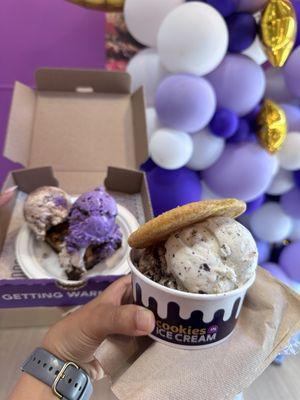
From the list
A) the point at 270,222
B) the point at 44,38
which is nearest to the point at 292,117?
the point at 270,222

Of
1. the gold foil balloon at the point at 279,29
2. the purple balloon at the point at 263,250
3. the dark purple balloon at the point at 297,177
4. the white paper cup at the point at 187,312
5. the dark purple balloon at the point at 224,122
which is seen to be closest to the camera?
the white paper cup at the point at 187,312

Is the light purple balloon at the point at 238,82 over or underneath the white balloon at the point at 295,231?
A: over

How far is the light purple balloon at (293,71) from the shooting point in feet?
2.71

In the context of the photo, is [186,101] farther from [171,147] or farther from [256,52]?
[256,52]

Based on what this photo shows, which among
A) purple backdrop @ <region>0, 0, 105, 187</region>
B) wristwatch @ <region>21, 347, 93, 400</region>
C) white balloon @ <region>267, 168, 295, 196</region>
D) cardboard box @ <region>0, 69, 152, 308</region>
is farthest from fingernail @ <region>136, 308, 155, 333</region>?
purple backdrop @ <region>0, 0, 105, 187</region>

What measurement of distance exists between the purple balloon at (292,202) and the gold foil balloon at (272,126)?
177mm

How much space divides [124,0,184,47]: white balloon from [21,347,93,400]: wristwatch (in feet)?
2.42

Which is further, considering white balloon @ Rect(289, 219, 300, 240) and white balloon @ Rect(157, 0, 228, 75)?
white balloon @ Rect(289, 219, 300, 240)

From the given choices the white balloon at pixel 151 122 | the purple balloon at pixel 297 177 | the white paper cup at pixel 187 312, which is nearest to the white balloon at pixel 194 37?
the white balloon at pixel 151 122

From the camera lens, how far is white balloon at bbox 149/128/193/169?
0.86 metres

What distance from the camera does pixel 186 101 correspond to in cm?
80

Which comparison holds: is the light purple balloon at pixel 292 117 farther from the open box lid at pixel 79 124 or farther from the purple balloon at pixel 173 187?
the open box lid at pixel 79 124

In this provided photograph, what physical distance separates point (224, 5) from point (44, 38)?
0.60 meters

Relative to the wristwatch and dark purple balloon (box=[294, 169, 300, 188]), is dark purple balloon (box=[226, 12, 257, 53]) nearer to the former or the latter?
dark purple balloon (box=[294, 169, 300, 188])
